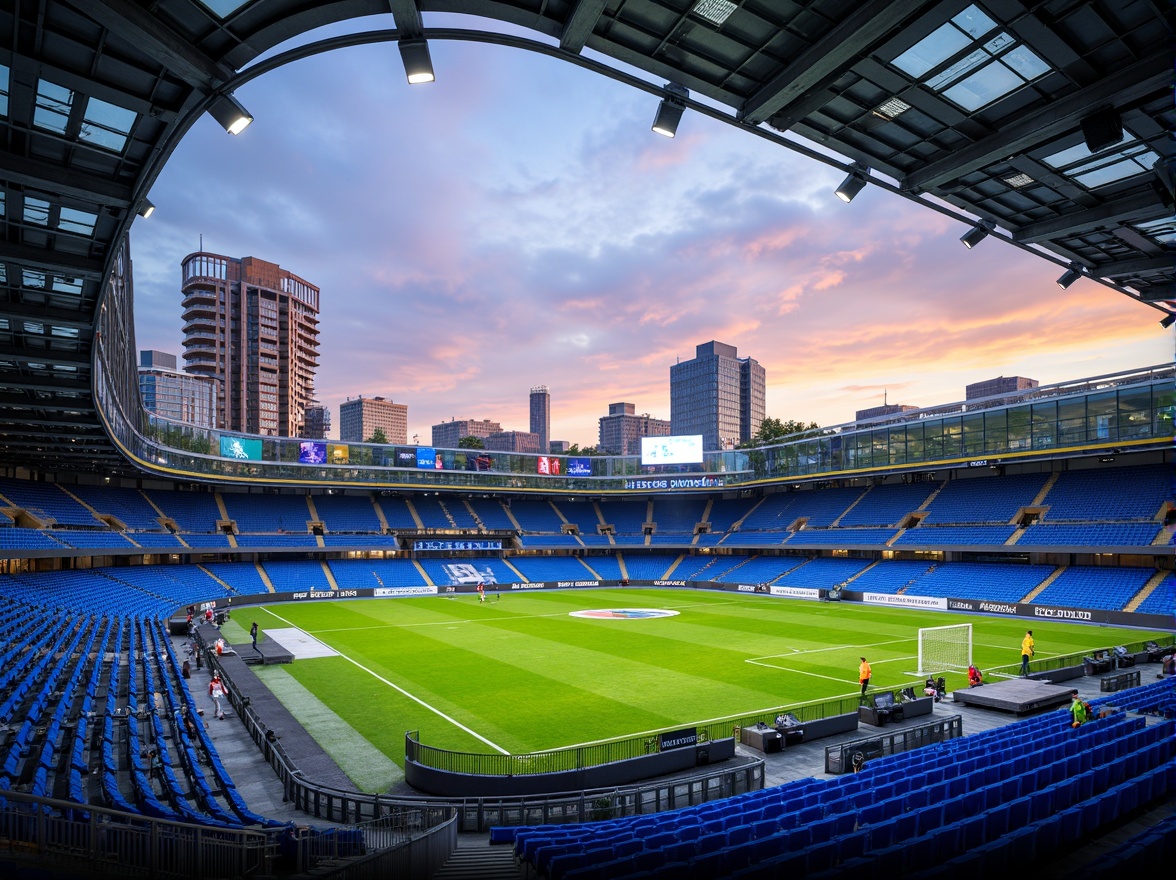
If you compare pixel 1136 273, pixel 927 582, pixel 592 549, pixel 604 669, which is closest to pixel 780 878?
pixel 1136 273

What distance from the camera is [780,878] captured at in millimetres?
8047

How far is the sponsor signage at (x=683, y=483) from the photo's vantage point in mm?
82000

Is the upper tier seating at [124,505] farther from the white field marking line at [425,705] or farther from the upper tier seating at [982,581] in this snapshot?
the upper tier seating at [982,581]

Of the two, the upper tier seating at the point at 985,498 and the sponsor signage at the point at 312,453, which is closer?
the upper tier seating at the point at 985,498

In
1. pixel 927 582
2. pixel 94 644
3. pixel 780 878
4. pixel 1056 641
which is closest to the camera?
pixel 780 878

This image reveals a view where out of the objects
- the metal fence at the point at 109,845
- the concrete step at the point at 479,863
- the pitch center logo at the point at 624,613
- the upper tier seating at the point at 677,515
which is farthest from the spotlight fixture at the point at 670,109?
the upper tier seating at the point at 677,515

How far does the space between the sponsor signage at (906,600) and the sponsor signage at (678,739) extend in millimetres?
40548

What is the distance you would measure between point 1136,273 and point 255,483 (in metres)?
69.6

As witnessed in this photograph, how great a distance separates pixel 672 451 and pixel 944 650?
51157 millimetres

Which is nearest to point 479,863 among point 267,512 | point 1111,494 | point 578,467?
point 1111,494

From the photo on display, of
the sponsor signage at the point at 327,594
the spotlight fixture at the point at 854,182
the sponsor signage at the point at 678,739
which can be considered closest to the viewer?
the spotlight fixture at the point at 854,182

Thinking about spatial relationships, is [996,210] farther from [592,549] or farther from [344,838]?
[592,549]

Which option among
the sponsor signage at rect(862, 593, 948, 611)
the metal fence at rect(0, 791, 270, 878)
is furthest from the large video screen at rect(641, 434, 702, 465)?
the metal fence at rect(0, 791, 270, 878)

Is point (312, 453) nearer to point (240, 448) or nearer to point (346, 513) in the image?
point (346, 513)
